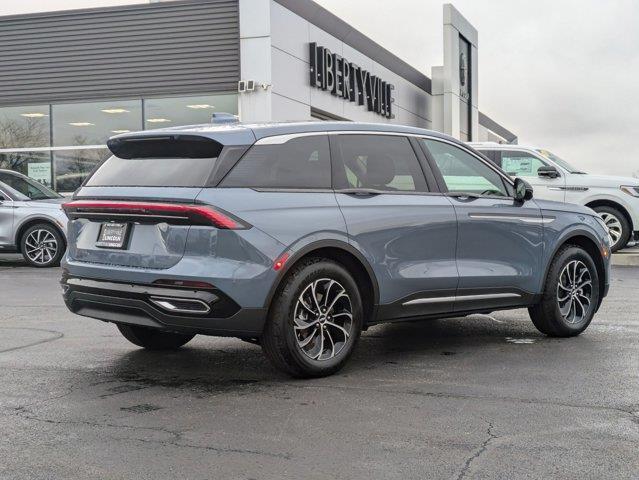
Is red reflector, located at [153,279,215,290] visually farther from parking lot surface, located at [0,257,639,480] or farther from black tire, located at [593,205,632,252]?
black tire, located at [593,205,632,252]

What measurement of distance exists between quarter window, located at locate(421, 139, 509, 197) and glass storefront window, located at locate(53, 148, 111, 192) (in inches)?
Answer: 668

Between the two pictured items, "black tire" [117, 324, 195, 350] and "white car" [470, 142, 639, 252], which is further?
"white car" [470, 142, 639, 252]

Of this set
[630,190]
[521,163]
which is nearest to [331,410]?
[521,163]

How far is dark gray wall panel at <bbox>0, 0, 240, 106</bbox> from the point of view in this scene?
21938 millimetres

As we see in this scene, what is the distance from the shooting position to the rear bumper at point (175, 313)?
5.27 metres

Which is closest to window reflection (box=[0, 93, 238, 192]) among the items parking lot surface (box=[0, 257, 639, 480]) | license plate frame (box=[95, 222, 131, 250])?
parking lot surface (box=[0, 257, 639, 480])

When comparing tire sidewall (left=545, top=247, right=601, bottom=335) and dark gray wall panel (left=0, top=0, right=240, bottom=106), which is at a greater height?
dark gray wall panel (left=0, top=0, right=240, bottom=106)

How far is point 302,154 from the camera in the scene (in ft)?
19.2

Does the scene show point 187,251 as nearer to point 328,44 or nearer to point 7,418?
point 7,418

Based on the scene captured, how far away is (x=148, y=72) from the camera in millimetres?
22719

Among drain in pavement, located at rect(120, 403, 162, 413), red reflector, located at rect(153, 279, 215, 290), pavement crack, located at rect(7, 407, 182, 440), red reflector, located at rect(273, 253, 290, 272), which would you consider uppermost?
red reflector, located at rect(273, 253, 290, 272)

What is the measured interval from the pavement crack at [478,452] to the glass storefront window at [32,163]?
67.5ft

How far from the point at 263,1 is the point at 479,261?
15.7 m

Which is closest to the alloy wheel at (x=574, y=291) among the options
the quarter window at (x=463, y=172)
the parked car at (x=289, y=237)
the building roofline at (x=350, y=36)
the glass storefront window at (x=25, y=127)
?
the parked car at (x=289, y=237)
